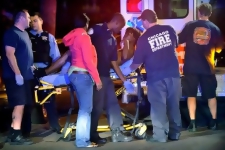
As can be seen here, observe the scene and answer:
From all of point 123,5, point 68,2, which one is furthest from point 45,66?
point 68,2

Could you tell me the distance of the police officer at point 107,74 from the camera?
6.06 metres

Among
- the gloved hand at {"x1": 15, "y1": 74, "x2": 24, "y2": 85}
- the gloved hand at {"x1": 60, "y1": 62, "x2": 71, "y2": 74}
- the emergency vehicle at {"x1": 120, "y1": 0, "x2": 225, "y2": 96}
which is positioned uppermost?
the emergency vehicle at {"x1": 120, "y1": 0, "x2": 225, "y2": 96}

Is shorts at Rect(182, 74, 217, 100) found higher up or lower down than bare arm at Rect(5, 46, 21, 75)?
lower down

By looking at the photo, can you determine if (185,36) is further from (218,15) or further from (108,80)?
(218,15)

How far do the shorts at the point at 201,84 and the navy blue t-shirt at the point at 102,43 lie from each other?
1564 mm

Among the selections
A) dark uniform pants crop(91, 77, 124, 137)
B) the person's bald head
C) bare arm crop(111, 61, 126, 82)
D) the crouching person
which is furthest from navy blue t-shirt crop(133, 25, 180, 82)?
the crouching person

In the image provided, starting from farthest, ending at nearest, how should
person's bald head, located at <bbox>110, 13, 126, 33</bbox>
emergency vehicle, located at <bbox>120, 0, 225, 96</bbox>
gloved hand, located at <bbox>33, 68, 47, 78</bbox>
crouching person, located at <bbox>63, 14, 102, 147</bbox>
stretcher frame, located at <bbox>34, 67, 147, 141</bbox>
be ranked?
1. emergency vehicle, located at <bbox>120, 0, 225, 96</bbox>
2. gloved hand, located at <bbox>33, 68, 47, 78</bbox>
3. stretcher frame, located at <bbox>34, 67, 147, 141</bbox>
4. person's bald head, located at <bbox>110, 13, 126, 33</bbox>
5. crouching person, located at <bbox>63, 14, 102, 147</bbox>

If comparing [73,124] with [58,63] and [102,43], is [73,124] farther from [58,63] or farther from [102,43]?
[102,43]

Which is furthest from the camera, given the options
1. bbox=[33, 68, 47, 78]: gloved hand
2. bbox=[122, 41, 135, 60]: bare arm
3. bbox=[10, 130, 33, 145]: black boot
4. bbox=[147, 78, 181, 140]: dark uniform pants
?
bbox=[122, 41, 135, 60]: bare arm

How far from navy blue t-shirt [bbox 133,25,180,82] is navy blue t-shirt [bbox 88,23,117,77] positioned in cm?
41

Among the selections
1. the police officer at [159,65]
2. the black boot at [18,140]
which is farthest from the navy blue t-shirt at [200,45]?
the black boot at [18,140]

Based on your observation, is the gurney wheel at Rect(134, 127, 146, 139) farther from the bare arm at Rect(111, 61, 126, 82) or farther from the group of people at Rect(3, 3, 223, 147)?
the bare arm at Rect(111, 61, 126, 82)

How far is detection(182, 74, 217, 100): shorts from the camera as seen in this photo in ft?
22.6

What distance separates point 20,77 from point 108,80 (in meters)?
1.29
